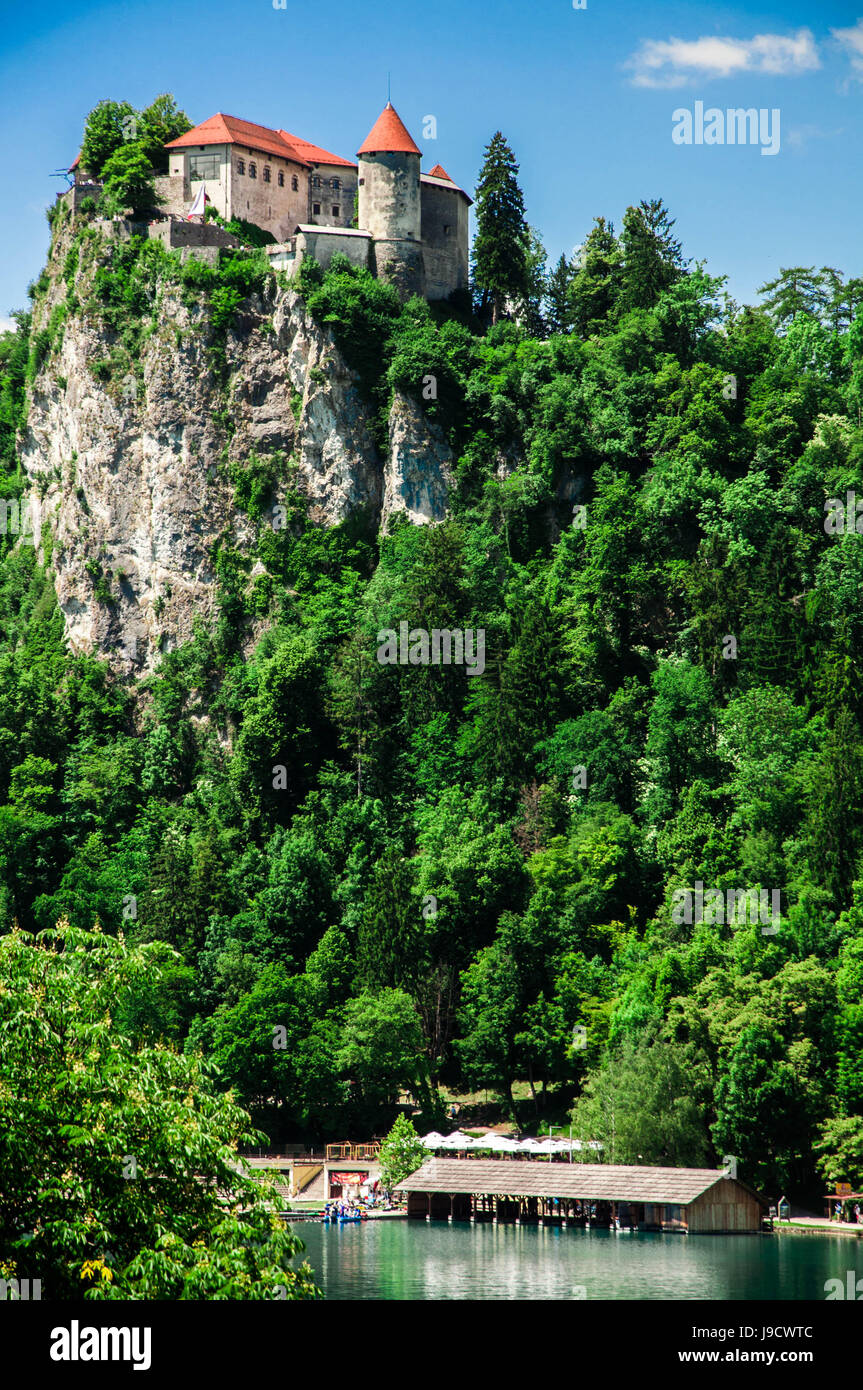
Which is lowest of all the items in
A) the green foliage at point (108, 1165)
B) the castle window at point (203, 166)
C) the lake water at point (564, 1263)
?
the lake water at point (564, 1263)

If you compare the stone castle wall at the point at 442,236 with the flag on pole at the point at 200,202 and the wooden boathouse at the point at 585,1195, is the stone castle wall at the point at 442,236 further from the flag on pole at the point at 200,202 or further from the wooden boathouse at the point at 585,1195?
the wooden boathouse at the point at 585,1195

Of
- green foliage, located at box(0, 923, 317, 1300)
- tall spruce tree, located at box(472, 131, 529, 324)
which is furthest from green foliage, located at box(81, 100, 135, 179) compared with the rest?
green foliage, located at box(0, 923, 317, 1300)

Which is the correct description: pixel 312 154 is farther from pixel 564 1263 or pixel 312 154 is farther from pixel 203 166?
pixel 564 1263

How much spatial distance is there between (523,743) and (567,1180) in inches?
871

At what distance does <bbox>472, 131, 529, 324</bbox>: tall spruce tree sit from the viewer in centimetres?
8762

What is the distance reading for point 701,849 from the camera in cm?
6712

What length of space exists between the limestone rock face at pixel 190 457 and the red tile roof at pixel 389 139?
8.59 metres

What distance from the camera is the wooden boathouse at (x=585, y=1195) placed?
54.6m

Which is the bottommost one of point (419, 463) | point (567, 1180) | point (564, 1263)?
point (564, 1263)

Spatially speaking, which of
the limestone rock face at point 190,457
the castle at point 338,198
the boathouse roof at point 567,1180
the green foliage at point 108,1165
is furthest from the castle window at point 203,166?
the green foliage at point 108,1165

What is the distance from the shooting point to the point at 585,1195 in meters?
56.6

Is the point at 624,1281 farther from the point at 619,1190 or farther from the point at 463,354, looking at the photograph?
the point at 463,354

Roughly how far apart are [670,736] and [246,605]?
996 inches

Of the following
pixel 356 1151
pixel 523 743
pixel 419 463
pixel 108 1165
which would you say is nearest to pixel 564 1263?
pixel 356 1151
